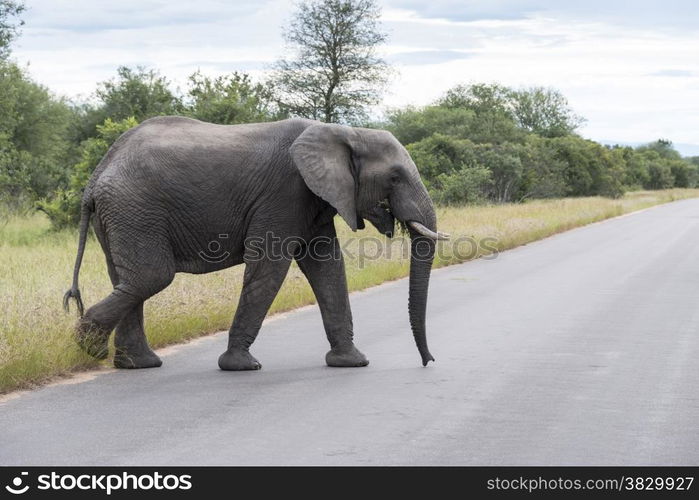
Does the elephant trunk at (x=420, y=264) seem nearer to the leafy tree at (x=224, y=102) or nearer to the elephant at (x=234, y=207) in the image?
the elephant at (x=234, y=207)

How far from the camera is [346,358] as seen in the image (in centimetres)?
951

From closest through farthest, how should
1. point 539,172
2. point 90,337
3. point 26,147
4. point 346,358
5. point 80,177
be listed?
point 90,337, point 346,358, point 80,177, point 26,147, point 539,172

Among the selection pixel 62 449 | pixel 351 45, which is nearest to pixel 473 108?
pixel 351 45

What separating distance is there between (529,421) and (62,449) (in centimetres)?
306

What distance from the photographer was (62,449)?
6.37 metres

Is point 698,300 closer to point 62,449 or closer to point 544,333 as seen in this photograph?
point 544,333

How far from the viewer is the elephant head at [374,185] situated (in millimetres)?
8859

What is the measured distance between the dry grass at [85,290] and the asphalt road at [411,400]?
43 centimetres

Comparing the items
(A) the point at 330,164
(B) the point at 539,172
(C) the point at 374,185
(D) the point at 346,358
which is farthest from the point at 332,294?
(B) the point at 539,172

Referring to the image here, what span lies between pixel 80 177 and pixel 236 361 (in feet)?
46.2

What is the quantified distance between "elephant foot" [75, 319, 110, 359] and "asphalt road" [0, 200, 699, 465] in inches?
13.8

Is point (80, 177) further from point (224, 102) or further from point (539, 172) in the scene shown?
point (539, 172)

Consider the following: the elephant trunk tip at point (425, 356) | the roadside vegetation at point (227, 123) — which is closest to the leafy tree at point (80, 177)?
the roadside vegetation at point (227, 123)

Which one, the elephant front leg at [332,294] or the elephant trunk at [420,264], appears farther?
the elephant front leg at [332,294]
